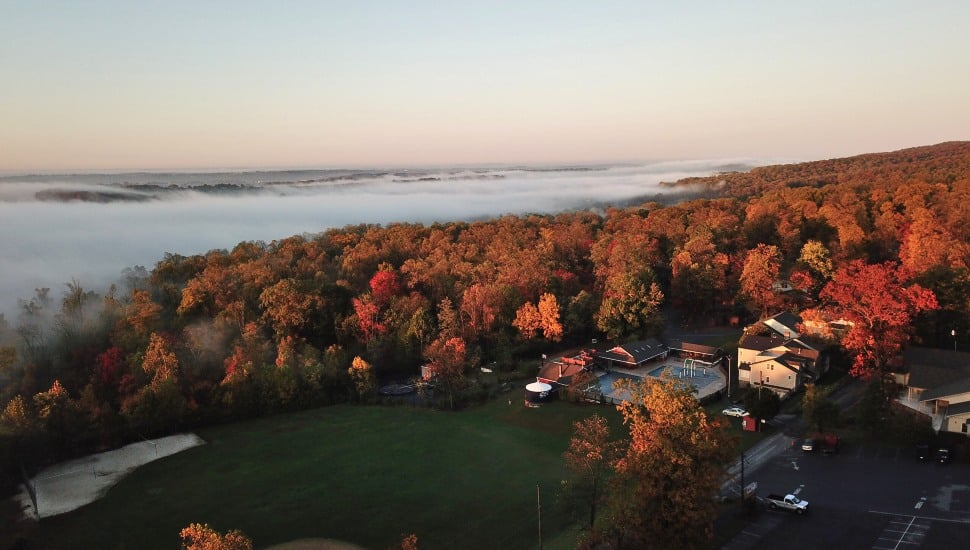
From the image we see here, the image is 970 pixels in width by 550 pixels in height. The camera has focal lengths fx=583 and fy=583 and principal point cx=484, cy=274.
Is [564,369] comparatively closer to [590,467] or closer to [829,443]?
[829,443]

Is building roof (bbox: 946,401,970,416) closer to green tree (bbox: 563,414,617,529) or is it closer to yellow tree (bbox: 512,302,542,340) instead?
green tree (bbox: 563,414,617,529)

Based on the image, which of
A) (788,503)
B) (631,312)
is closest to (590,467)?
(788,503)

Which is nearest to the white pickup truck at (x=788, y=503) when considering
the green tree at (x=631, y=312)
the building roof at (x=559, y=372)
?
the building roof at (x=559, y=372)

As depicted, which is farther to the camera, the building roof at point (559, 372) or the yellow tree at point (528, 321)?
the yellow tree at point (528, 321)

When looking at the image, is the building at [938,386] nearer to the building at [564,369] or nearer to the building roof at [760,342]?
the building roof at [760,342]

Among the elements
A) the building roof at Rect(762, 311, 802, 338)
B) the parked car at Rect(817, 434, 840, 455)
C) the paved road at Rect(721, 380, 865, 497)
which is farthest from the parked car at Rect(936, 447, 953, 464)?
the building roof at Rect(762, 311, 802, 338)

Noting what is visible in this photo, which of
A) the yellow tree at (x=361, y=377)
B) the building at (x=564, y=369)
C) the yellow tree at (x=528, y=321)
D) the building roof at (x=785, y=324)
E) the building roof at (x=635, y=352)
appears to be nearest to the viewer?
the building at (x=564, y=369)

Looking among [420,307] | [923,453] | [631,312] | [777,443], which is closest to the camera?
[923,453]
